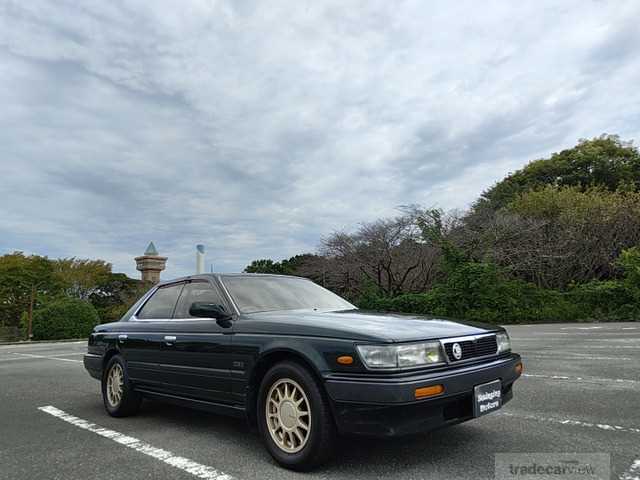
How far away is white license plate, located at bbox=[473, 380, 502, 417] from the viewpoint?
3.35 m

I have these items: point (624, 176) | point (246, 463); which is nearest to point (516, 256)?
point (624, 176)

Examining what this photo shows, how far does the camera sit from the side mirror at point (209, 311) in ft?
13.1

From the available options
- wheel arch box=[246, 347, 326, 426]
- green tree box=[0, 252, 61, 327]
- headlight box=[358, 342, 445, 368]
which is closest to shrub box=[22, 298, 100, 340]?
green tree box=[0, 252, 61, 327]

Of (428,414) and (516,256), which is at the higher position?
(516,256)

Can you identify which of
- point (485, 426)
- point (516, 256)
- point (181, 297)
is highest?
point (516, 256)

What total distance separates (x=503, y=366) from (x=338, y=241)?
24.1 metres

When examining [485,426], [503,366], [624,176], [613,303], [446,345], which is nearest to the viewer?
[446,345]

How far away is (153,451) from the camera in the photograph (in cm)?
392

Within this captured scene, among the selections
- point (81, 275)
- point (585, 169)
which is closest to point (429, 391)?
point (585, 169)

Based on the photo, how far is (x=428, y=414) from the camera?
3160 millimetres

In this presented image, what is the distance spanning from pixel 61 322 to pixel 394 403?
28627 mm

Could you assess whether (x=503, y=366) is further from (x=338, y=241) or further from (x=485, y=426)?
(x=338, y=241)

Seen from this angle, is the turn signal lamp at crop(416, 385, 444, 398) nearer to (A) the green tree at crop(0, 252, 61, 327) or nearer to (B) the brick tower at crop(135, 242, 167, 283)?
(A) the green tree at crop(0, 252, 61, 327)

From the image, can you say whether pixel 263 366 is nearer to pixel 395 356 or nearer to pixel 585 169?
pixel 395 356
